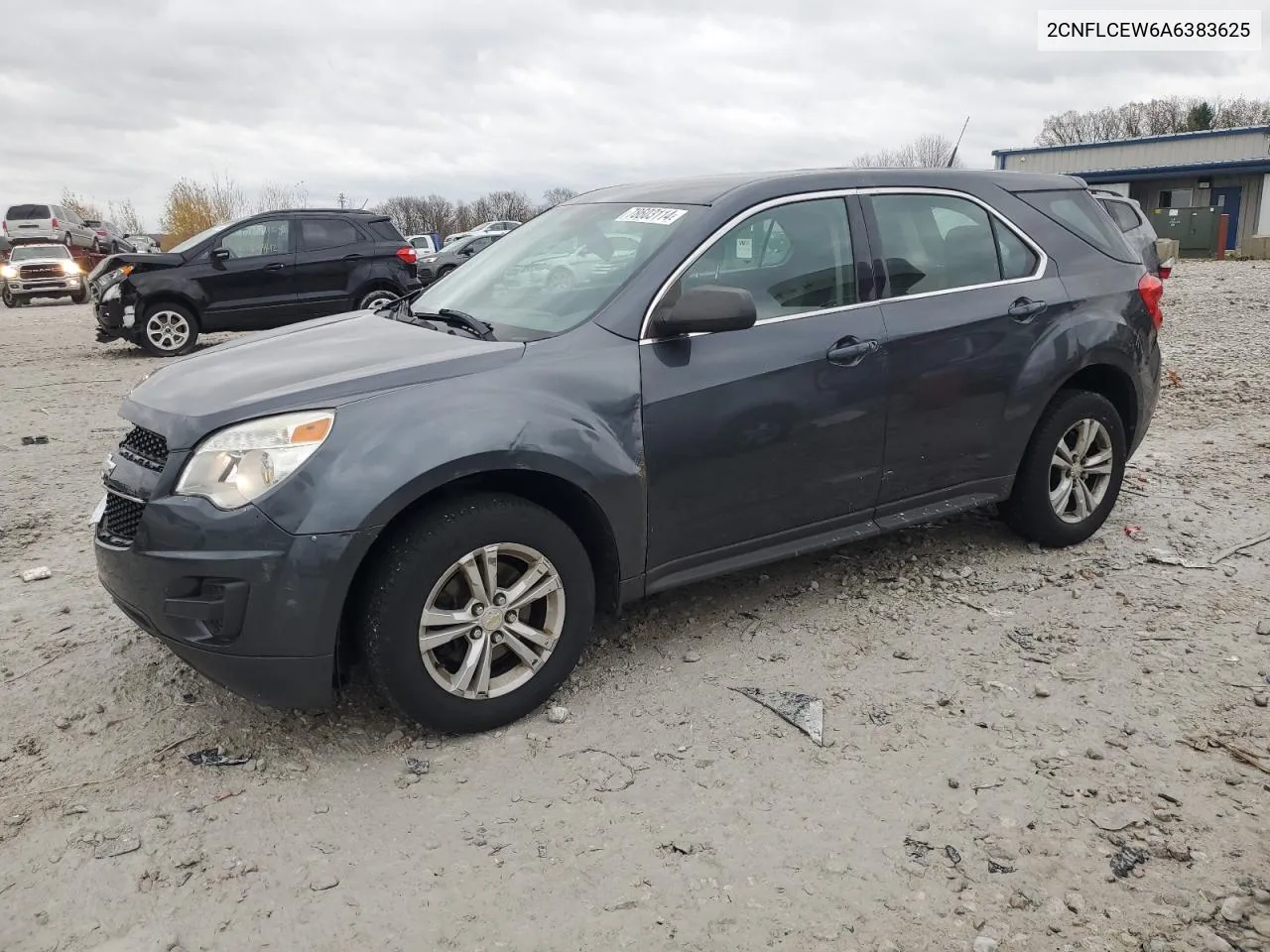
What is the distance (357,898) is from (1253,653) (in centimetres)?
331

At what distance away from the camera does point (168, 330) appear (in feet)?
40.8

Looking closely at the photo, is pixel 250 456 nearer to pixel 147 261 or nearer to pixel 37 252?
pixel 147 261

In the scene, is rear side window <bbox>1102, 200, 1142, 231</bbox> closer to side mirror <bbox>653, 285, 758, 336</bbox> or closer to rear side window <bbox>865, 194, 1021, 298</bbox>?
rear side window <bbox>865, 194, 1021, 298</bbox>

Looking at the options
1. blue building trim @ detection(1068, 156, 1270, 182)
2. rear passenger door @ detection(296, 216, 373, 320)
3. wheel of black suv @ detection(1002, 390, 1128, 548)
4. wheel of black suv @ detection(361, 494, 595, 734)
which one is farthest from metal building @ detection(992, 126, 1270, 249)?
wheel of black suv @ detection(361, 494, 595, 734)

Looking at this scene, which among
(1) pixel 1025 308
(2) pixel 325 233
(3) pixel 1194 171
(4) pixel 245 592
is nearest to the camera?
(4) pixel 245 592

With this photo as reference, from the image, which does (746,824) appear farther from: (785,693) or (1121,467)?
(1121,467)

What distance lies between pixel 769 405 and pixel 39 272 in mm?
26596

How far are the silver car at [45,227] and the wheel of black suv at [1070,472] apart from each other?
33.3 m

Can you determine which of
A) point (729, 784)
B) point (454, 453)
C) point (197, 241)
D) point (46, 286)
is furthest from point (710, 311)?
point (46, 286)

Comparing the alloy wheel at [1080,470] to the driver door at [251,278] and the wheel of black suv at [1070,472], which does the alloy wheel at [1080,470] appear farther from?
the driver door at [251,278]

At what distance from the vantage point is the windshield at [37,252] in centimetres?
2500

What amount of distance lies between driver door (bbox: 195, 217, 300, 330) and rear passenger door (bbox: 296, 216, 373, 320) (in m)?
0.11

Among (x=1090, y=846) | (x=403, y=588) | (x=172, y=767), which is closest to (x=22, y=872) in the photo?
(x=172, y=767)

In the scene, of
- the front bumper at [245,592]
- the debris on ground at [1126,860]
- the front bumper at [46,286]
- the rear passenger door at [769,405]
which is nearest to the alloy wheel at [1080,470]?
the rear passenger door at [769,405]
